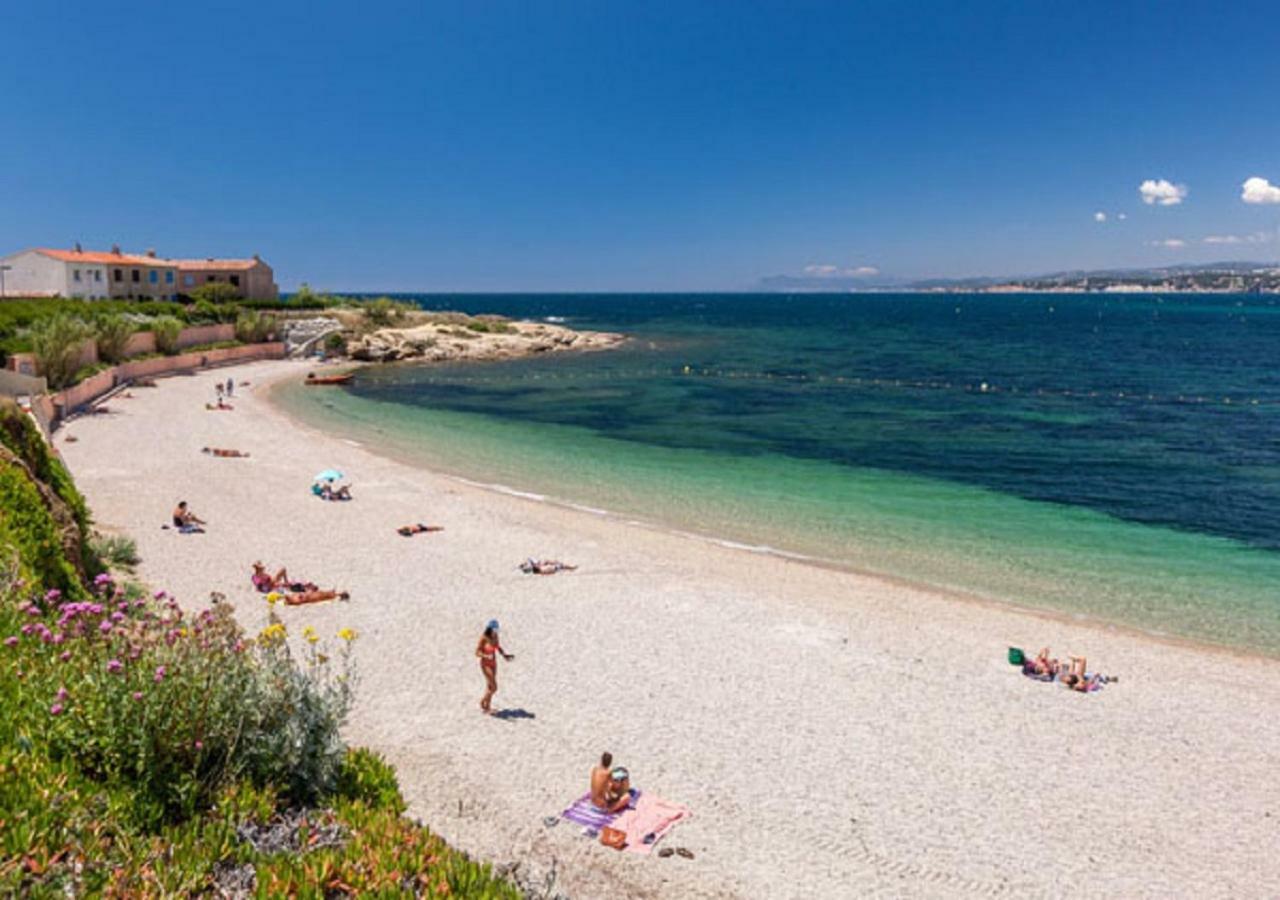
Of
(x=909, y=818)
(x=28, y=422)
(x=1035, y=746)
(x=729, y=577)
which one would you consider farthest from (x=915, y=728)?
(x=28, y=422)

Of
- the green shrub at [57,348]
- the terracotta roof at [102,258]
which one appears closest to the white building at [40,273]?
the terracotta roof at [102,258]

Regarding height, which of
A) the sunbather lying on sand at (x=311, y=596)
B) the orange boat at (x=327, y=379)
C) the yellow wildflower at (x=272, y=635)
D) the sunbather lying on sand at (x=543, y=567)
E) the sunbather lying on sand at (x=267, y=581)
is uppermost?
the orange boat at (x=327, y=379)

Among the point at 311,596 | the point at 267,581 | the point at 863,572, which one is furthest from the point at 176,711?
the point at 863,572

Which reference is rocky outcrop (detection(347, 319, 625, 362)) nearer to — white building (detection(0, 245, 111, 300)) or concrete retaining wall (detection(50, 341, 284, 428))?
concrete retaining wall (detection(50, 341, 284, 428))

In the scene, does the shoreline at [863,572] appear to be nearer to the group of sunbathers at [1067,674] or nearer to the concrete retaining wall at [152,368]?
the group of sunbathers at [1067,674]

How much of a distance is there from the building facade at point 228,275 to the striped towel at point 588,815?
287 feet

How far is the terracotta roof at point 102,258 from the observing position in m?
68.7

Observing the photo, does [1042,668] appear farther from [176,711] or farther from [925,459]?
[925,459]

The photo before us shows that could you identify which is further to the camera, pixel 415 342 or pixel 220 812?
pixel 415 342

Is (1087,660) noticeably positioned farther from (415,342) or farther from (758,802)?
(415,342)

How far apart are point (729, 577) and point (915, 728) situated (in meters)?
7.58

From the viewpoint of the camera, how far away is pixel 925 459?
3438cm

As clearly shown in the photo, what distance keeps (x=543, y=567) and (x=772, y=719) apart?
8180 mm

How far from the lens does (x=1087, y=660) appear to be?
15.5 meters
